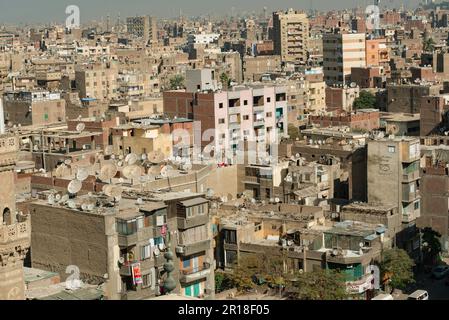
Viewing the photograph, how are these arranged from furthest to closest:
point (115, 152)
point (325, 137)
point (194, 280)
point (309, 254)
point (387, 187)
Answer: point (325, 137)
point (115, 152)
point (387, 187)
point (309, 254)
point (194, 280)

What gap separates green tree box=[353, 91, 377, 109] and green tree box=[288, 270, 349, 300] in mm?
19434

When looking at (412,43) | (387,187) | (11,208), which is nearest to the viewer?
(11,208)

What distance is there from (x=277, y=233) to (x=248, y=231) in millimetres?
482

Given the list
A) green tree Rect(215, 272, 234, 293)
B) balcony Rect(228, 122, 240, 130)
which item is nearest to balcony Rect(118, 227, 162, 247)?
green tree Rect(215, 272, 234, 293)

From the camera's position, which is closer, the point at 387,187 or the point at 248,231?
the point at 248,231

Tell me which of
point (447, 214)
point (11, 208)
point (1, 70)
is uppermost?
point (1, 70)

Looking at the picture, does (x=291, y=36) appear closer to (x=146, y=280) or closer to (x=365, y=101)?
(x=365, y=101)

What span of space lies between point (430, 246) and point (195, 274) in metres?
5.40

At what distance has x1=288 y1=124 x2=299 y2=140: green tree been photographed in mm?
23553

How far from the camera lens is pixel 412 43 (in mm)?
53969

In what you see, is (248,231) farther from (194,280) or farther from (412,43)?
(412,43)

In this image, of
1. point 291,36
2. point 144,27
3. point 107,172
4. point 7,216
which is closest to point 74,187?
point 107,172

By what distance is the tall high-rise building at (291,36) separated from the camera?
5216 centimetres
